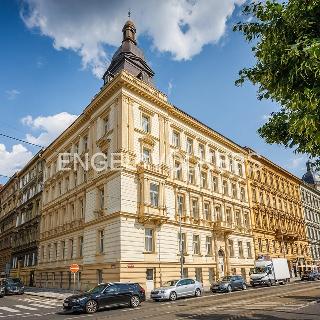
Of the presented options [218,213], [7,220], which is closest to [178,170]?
[218,213]

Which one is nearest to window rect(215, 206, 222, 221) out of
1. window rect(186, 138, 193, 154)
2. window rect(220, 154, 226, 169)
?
window rect(220, 154, 226, 169)

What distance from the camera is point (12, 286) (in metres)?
34.9

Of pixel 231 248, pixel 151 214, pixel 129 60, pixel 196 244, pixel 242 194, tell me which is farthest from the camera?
pixel 242 194

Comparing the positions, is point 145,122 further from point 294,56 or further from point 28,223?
point 28,223

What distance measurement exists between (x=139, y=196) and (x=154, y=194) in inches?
83.5

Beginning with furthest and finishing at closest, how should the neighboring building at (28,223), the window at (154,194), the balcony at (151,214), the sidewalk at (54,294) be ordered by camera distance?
1. the neighboring building at (28,223)
2. the window at (154,194)
3. the balcony at (151,214)
4. the sidewalk at (54,294)

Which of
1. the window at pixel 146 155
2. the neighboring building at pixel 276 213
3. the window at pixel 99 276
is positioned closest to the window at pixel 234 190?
the neighboring building at pixel 276 213

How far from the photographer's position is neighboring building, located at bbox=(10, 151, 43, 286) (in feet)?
161

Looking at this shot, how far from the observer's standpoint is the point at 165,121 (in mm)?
37031

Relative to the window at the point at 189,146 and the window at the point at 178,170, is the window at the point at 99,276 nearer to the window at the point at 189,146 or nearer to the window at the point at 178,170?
the window at the point at 178,170

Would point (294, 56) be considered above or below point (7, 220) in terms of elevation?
below

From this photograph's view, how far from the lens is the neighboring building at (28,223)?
161 feet

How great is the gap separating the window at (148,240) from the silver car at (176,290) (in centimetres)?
505

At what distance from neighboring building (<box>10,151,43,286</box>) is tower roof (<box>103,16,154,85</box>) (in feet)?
66.0
